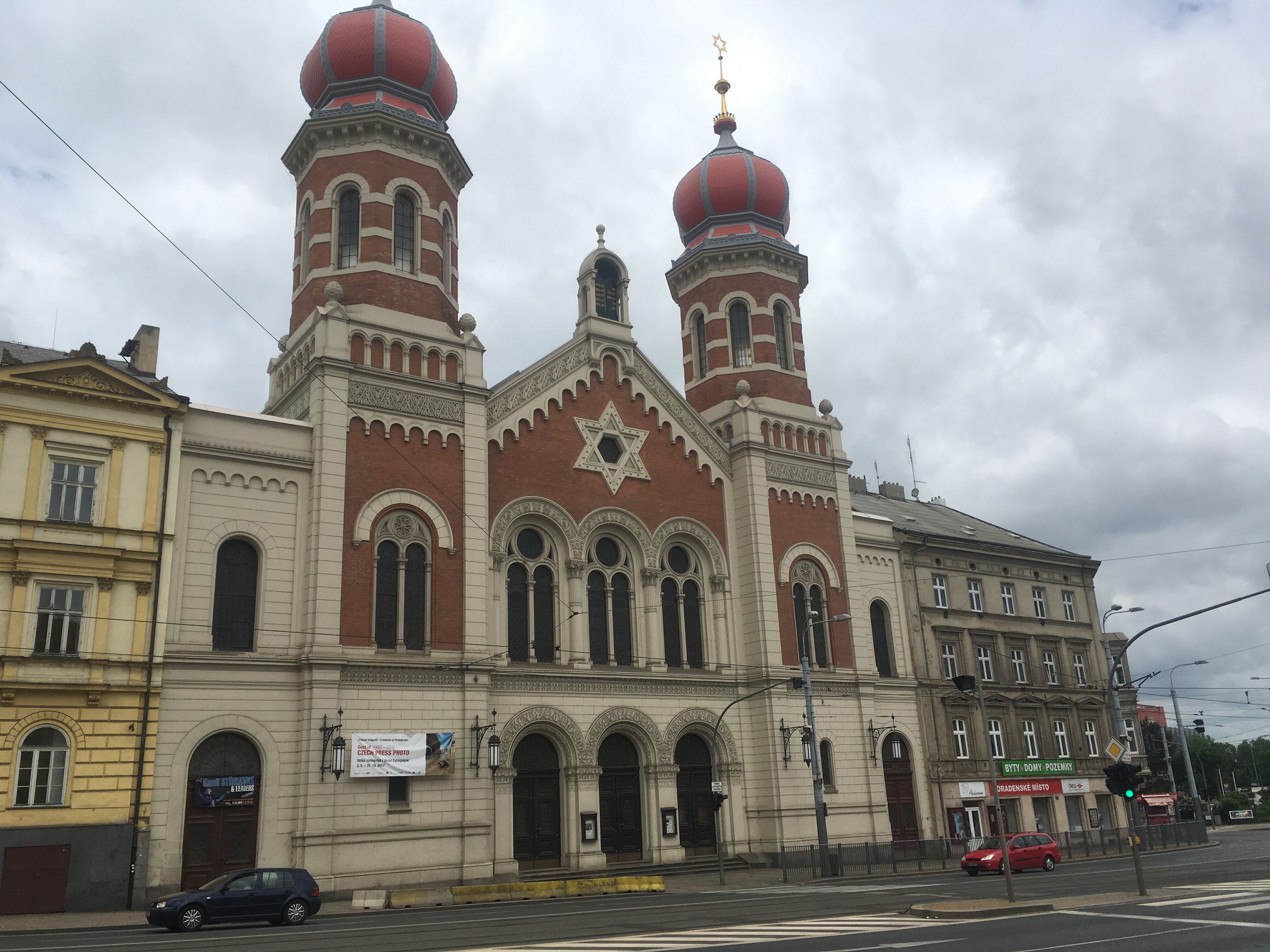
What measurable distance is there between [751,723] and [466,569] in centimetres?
1284

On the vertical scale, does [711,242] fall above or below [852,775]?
above

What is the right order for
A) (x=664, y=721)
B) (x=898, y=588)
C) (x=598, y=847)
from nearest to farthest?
1. (x=598, y=847)
2. (x=664, y=721)
3. (x=898, y=588)

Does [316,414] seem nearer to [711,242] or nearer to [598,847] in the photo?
[598,847]

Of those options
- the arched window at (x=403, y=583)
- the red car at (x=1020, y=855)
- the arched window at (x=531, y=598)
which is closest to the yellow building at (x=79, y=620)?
the arched window at (x=403, y=583)

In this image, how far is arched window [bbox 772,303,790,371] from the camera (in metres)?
45.3

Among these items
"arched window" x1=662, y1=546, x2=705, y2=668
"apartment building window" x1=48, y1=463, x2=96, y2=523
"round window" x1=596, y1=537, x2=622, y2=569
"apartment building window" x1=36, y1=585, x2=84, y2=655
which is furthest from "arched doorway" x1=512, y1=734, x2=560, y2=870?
"apartment building window" x1=48, y1=463, x2=96, y2=523

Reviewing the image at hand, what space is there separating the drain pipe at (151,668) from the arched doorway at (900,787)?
1060 inches

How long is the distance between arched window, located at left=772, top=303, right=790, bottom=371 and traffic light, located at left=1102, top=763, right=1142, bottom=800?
24647mm

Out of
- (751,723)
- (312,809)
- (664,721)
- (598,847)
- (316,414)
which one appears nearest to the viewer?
(312,809)

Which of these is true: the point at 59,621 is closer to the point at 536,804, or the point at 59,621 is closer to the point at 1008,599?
the point at 536,804

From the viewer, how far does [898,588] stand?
45.3m

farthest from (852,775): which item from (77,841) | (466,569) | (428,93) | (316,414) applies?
(428,93)

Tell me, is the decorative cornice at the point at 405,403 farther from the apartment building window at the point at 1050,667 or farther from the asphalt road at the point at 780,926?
the apartment building window at the point at 1050,667

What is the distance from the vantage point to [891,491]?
58.5m
